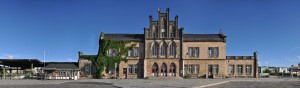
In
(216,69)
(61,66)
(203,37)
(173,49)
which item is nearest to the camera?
(61,66)

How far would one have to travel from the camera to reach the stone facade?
2153 inches

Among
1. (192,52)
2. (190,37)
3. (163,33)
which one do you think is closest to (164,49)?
(163,33)

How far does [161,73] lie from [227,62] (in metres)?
10.3

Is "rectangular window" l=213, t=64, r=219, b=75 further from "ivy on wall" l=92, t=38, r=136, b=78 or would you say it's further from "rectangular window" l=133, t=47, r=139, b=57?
"ivy on wall" l=92, t=38, r=136, b=78

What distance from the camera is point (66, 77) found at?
48812mm

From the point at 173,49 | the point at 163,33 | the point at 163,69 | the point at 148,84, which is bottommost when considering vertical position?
the point at 148,84

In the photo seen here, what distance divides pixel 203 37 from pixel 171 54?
5.71m

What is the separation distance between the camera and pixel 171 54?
55.1 m

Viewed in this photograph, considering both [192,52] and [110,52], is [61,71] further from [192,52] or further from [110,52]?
[192,52]

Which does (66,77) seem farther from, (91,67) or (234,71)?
(234,71)

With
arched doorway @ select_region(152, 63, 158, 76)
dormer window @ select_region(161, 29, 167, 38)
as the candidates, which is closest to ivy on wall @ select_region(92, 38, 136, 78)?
arched doorway @ select_region(152, 63, 158, 76)

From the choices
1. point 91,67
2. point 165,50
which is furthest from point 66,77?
point 165,50

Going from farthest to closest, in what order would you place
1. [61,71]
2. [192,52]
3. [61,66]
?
[192,52], [61,66], [61,71]

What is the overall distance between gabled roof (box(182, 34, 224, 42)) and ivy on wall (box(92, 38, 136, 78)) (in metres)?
8.55
